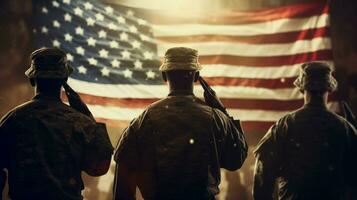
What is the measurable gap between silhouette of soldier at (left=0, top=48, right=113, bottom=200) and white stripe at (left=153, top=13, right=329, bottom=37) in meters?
2.71

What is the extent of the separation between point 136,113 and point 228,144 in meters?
2.48

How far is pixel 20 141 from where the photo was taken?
11.5 feet

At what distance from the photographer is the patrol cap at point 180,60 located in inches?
142

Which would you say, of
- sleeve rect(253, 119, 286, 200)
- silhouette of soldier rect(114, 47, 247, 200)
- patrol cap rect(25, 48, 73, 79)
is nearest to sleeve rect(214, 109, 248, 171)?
silhouette of soldier rect(114, 47, 247, 200)

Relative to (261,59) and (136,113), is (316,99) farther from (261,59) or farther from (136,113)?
(136,113)

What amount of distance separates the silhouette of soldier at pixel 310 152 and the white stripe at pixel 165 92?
6.63ft

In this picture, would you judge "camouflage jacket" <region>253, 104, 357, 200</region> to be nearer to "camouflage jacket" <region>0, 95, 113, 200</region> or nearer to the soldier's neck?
the soldier's neck

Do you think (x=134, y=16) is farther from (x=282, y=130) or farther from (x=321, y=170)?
(x=321, y=170)

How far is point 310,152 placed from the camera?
381cm

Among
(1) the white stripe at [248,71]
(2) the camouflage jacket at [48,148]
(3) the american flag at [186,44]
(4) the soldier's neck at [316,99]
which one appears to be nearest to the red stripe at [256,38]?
(3) the american flag at [186,44]

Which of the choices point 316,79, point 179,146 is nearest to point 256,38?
point 316,79

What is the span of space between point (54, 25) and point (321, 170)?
3790mm

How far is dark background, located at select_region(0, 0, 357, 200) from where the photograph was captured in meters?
6.24

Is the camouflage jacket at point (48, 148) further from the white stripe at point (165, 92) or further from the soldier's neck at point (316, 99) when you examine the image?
the white stripe at point (165, 92)
